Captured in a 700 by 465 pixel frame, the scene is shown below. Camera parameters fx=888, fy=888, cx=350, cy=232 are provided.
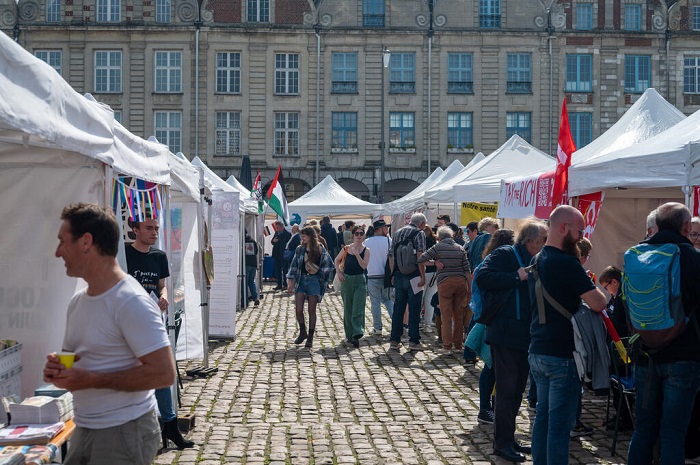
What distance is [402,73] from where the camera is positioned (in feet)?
132

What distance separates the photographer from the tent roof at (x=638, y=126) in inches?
430

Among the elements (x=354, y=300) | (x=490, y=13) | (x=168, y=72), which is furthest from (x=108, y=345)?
(x=490, y=13)

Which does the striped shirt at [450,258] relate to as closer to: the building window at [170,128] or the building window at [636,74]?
the building window at [170,128]

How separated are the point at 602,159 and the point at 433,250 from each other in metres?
3.26

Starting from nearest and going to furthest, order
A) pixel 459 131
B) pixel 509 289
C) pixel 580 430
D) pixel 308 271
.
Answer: pixel 509 289 < pixel 580 430 < pixel 308 271 < pixel 459 131

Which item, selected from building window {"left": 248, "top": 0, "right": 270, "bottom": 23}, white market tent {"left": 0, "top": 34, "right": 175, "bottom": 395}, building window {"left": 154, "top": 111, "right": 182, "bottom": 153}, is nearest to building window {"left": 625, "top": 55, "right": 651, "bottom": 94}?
building window {"left": 248, "top": 0, "right": 270, "bottom": 23}

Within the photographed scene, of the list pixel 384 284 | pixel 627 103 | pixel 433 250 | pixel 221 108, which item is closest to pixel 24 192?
pixel 433 250

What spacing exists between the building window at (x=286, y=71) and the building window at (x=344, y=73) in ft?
5.53

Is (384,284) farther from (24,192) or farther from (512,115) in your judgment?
(512,115)

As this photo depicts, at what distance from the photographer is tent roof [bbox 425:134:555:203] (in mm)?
14898

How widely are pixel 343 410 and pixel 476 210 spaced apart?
7802 mm

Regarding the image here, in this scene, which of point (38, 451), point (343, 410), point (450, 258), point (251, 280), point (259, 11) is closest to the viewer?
point (38, 451)

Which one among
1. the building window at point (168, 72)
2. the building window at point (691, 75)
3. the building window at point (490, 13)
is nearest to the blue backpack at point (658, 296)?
the building window at point (168, 72)

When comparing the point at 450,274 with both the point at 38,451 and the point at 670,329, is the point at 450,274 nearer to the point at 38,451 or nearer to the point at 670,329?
the point at 670,329
